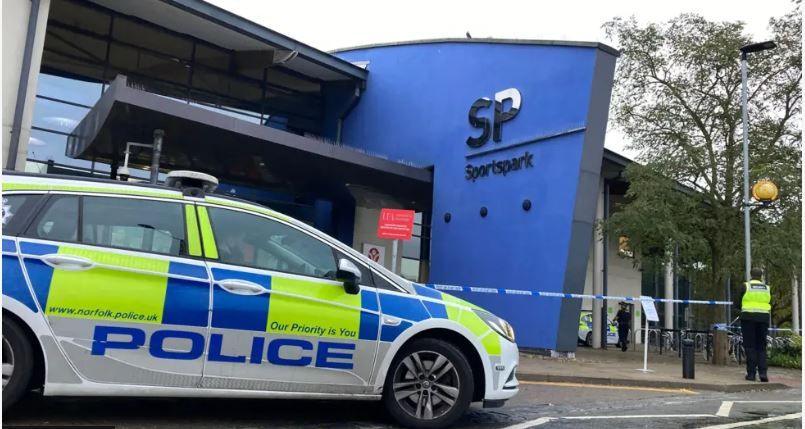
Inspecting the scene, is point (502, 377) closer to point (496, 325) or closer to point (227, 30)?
point (496, 325)

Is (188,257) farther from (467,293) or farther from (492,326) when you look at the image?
(467,293)

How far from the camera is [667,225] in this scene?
13.0 meters

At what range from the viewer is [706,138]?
14.3 m

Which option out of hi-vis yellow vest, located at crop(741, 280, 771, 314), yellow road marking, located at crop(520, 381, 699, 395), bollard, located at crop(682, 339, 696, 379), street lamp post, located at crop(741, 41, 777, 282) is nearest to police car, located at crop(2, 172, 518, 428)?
yellow road marking, located at crop(520, 381, 699, 395)

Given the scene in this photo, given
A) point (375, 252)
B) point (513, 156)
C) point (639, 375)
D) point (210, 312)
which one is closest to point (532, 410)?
point (210, 312)

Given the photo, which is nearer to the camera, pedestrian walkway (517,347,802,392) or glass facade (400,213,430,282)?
pedestrian walkway (517,347,802,392)

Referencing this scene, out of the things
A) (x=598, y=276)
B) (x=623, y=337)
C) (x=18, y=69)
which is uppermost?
(x=18, y=69)

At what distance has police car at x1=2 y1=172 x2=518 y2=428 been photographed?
13.7ft

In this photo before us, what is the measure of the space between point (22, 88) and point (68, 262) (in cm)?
990

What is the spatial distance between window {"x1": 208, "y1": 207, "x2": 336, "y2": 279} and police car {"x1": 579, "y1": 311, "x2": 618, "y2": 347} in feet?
54.4

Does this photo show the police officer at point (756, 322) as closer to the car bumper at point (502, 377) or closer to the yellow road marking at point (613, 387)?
the yellow road marking at point (613, 387)

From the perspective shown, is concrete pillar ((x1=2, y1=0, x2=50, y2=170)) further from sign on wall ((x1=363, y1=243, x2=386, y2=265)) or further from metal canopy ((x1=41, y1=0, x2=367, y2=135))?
sign on wall ((x1=363, y1=243, x2=386, y2=265))

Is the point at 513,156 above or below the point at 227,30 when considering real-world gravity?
below

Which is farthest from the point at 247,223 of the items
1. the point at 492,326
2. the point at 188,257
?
the point at 492,326
